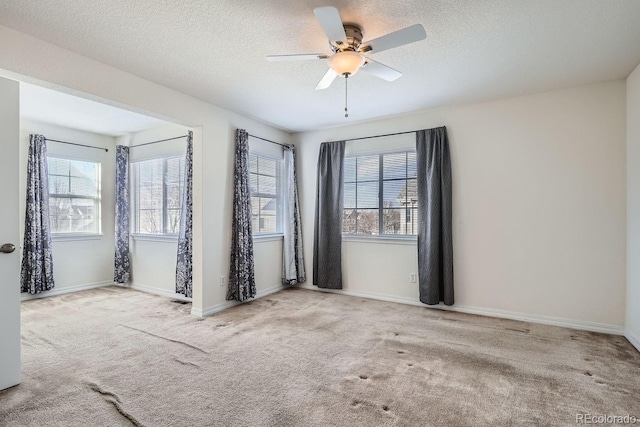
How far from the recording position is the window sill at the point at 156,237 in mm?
4770

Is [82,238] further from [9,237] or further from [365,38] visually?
[365,38]

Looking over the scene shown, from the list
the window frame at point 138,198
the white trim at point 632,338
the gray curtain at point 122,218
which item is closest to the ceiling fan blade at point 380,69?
the white trim at point 632,338

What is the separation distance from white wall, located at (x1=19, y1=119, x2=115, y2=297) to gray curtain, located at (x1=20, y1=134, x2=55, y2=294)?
12cm

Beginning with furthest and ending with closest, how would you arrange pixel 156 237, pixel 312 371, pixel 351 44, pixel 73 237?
1. pixel 73 237
2. pixel 156 237
3. pixel 312 371
4. pixel 351 44

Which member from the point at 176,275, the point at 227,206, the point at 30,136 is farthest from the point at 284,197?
the point at 30,136

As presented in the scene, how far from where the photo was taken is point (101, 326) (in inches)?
135

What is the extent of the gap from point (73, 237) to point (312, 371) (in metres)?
4.73

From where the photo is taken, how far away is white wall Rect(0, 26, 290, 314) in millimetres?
2568

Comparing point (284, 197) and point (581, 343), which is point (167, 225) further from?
point (581, 343)

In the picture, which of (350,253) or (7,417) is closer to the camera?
(7,417)

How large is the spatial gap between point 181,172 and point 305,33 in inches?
127

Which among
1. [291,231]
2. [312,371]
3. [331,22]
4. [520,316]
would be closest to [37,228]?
[291,231]

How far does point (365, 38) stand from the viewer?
8.03 ft

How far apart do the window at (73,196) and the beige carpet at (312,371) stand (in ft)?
5.57
